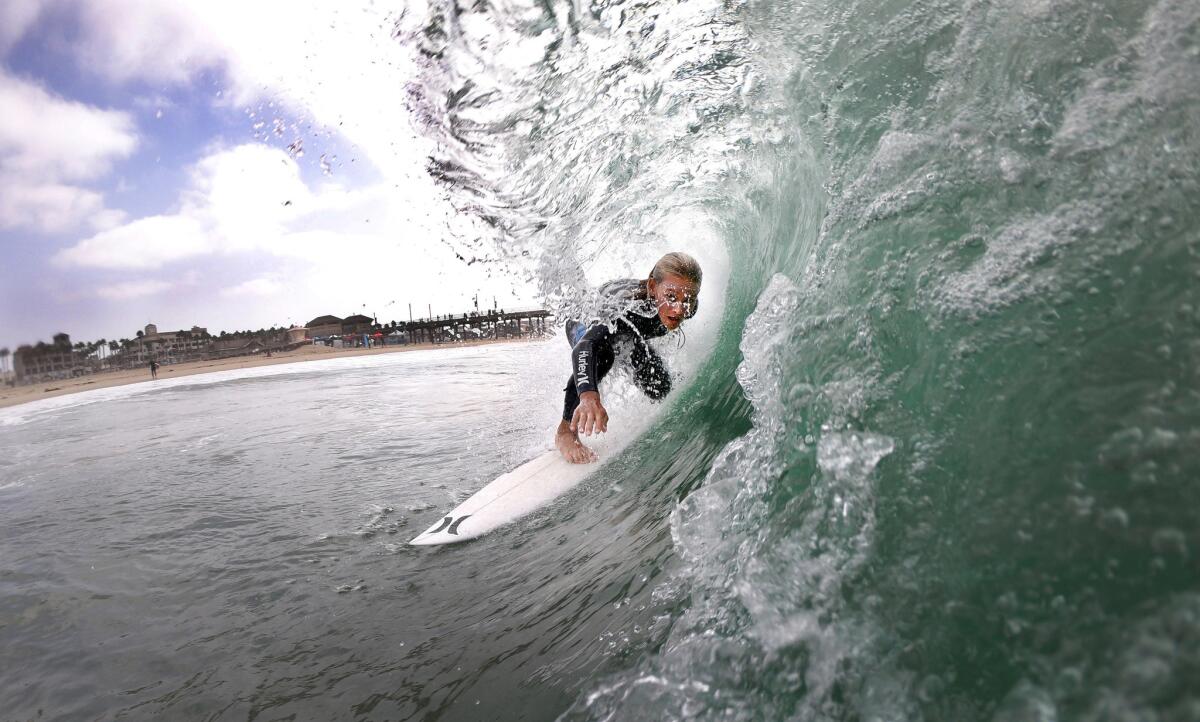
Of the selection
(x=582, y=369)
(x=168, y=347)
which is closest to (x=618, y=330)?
(x=582, y=369)

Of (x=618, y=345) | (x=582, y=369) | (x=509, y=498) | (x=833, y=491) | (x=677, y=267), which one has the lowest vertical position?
(x=509, y=498)

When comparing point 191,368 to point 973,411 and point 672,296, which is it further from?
point 973,411

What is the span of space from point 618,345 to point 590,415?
960 mm

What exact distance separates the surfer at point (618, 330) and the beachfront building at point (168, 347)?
52.6m

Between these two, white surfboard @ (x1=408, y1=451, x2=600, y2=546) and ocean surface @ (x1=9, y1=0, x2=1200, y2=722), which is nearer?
ocean surface @ (x1=9, y1=0, x2=1200, y2=722)

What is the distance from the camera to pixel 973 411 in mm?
1289

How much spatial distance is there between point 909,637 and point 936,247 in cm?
106

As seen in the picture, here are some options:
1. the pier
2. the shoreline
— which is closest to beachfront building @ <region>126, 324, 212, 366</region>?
the shoreline

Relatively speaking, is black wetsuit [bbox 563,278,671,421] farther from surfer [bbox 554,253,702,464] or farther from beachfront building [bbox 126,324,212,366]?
beachfront building [bbox 126,324,212,366]

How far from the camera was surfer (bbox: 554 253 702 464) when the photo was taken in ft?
12.8

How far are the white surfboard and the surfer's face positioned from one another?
1237 mm

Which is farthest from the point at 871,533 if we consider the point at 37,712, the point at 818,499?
the point at 37,712

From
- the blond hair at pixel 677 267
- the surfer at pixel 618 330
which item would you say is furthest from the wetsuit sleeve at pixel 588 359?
the blond hair at pixel 677 267

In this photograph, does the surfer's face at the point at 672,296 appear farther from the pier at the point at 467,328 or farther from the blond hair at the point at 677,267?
the pier at the point at 467,328
